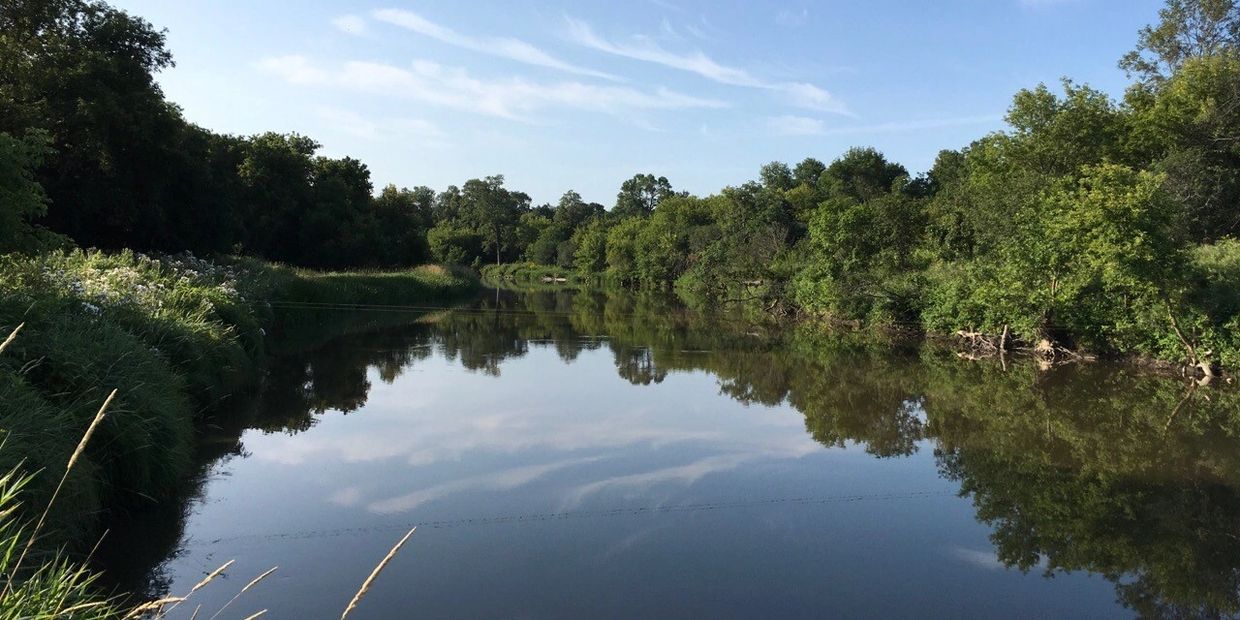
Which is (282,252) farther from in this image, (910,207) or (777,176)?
(777,176)

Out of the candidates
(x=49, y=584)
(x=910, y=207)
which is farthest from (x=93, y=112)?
(x=910, y=207)

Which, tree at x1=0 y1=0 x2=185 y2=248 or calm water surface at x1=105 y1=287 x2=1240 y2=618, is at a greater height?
tree at x1=0 y1=0 x2=185 y2=248

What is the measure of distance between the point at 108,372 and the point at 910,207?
87.3ft

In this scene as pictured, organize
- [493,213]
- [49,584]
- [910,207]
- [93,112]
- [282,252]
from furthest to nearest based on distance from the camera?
[493,213] → [282,252] → [910,207] → [93,112] → [49,584]

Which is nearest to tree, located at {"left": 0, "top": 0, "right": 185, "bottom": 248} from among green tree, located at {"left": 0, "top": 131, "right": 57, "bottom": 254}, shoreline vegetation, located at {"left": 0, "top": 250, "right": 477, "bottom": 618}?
shoreline vegetation, located at {"left": 0, "top": 250, "right": 477, "bottom": 618}

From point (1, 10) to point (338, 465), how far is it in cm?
1701

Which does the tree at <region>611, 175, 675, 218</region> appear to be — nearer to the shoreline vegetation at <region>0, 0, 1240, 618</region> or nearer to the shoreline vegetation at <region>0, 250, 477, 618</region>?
the shoreline vegetation at <region>0, 0, 1240, 618</region>

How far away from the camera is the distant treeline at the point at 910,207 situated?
49.3ft

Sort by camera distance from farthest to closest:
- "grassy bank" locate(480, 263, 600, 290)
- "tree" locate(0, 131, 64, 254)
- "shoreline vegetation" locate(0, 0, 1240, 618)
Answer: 1. "grassy bank" locate(480, 263, 600, 290)
2. "tree" locate(0, 131, 64, 254)
3. "shoreline vegetation" locate(0, 0, 1240, 618)

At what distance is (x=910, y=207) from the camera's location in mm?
28328

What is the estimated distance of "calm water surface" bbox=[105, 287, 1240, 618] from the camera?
5184 millimetres

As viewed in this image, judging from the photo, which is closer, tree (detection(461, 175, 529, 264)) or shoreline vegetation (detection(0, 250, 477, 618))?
shoreline vegetation (detection(0, 250, 477, 618))

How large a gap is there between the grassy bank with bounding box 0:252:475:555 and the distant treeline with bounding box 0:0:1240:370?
5.31ft

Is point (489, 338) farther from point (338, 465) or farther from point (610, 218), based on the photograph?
point (610, 218)
